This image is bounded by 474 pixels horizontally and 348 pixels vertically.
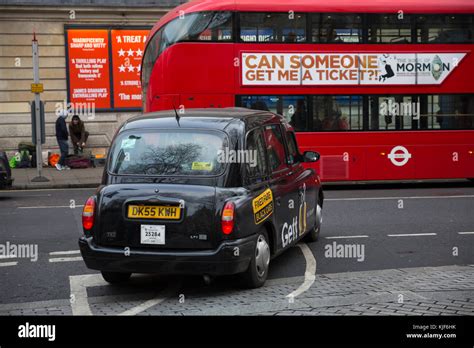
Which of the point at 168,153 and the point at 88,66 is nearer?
the point at 168,153

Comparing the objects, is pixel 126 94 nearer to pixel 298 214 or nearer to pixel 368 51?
pixel 368 51

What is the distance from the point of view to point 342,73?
1708 cm

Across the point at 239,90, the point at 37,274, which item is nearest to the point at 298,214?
the point at 37,274

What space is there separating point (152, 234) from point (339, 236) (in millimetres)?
4190

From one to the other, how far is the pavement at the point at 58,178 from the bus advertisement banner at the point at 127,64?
10.8 ft

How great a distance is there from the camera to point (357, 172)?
17391 mm

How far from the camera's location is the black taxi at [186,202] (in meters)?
7.08

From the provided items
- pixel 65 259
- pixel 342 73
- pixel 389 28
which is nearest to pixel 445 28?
pixel 389 28

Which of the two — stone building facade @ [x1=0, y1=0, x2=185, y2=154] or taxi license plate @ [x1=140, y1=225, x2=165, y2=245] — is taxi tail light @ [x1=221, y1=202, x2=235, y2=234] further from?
stone building facade @ [x1=0, y1=0, x2=185, y2=154]

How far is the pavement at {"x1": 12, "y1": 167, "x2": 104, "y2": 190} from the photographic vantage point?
19.1 metres

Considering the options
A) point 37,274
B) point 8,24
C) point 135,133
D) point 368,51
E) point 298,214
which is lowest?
point 37,274

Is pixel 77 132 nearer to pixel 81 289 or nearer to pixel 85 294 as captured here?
pixel 81 289
